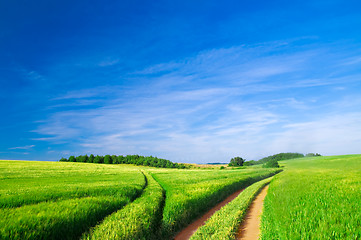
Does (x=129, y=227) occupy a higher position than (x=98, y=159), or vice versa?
(x=98, y=159)

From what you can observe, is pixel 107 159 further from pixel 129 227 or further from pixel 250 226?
pixel 129 227

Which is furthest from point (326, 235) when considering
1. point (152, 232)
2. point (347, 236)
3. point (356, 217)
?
point (152, 232)

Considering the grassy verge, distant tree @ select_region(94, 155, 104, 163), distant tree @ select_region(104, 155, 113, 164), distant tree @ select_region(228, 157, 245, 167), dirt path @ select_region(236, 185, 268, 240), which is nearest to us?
the grassy verge

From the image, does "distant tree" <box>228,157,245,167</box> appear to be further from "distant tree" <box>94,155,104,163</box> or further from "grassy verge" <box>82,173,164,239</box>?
"grassy verge" <box>82,173,164,239</box>

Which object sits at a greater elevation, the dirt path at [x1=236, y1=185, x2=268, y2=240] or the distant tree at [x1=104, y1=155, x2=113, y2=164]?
the distant tree at [x1=104, y1=155, x2=113, y2=164]

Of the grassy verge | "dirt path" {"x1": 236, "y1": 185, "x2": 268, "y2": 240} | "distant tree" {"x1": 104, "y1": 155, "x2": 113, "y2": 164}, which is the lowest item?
"dirt path" {"x1": 236, "y1": 185, "x2": 268, "y2": 240}

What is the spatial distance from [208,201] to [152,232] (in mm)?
7209

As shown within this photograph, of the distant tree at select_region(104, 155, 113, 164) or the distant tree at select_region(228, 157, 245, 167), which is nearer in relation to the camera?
the distant tree at select_region(104, 155, 113, 164)

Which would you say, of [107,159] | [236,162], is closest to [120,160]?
[107,159]

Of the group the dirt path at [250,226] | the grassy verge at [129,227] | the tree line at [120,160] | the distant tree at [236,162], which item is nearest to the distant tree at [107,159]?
the tree line at [120,160]

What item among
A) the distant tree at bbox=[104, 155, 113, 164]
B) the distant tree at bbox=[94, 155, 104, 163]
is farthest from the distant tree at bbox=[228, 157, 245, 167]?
the distant tree at bbox=[94, 155, 104, 163]

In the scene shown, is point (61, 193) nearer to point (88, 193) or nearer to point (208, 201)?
point (88, 193)

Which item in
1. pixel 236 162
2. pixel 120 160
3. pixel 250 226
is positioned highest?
pixel 120 160

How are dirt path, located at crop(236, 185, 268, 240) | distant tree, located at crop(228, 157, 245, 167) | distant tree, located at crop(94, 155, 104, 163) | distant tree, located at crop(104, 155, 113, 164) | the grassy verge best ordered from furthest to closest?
distant tree, located at crop(228, 157, 245, 167) → distant tree, located at crop(104, 155, 113, 164) → distant tree, located at crop(94, 155, 104, 163) → dirt path, located at crop(236, 185, 268, 240) → the grassy verge
